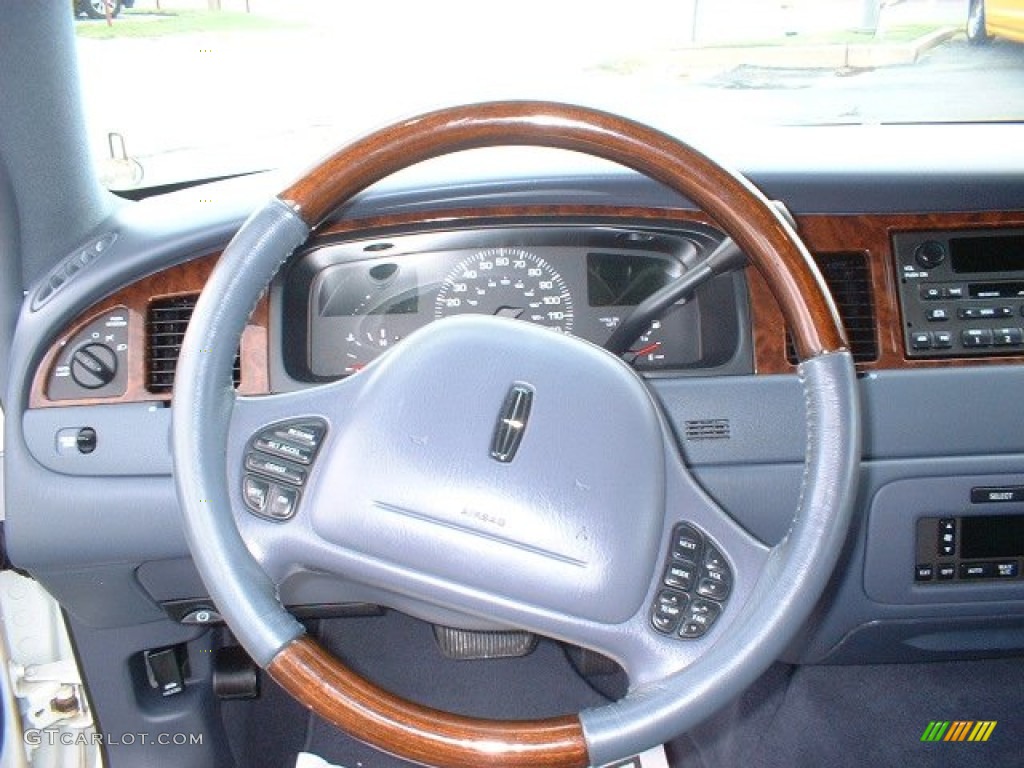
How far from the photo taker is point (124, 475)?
1.60 metres

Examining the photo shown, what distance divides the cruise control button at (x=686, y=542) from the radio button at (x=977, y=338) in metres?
0.68

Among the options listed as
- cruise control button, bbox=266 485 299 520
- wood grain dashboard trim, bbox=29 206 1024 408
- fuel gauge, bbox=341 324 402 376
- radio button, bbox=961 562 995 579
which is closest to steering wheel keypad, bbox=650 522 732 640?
cruise control button, bbox=266 485 299 520

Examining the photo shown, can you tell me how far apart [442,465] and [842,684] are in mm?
1204

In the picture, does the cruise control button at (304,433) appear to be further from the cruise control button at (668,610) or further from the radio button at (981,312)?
the radio button at (981,312)

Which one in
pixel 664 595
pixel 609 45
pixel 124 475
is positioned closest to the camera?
pixel 664 595

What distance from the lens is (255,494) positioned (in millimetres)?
1174

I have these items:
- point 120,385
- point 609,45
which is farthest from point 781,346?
point 120,385

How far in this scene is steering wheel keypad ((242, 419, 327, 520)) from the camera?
1.18 m

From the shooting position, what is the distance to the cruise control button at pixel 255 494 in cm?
117

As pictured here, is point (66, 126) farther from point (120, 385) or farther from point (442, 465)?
point (442, 465)

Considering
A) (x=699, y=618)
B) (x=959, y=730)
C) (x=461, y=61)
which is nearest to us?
(x=699, y=618)

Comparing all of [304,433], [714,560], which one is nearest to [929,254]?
[714,560]

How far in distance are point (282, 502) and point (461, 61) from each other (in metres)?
0.81

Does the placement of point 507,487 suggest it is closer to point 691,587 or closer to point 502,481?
point 502,481
